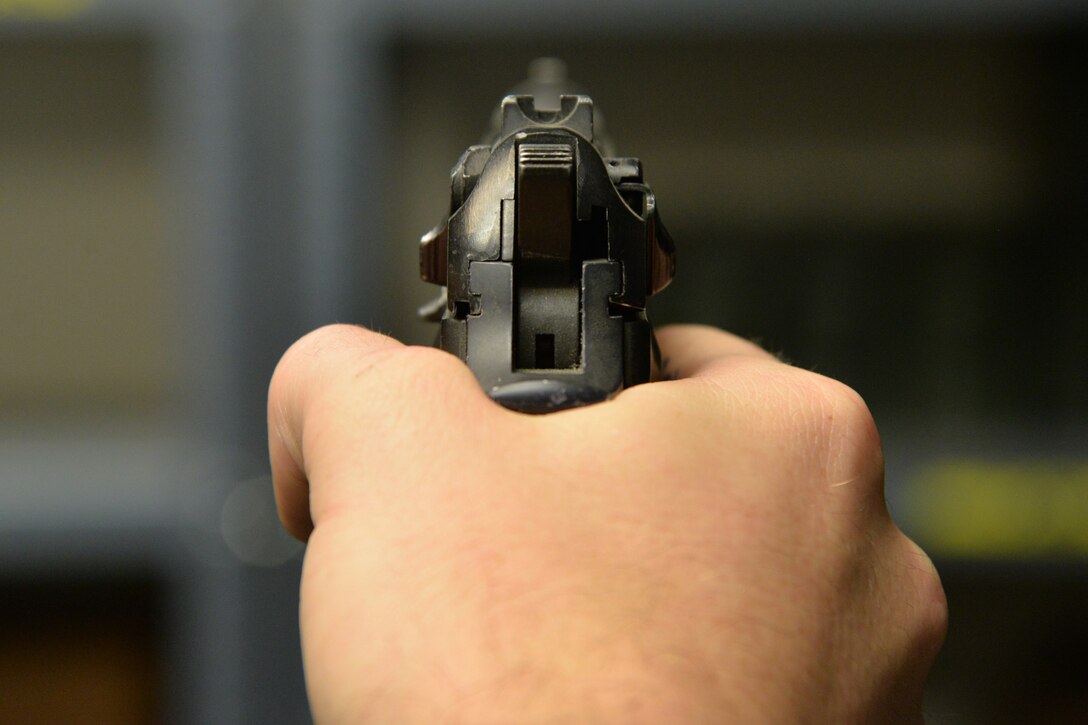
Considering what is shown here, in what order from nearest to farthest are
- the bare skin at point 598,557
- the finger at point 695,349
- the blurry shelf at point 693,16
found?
1. the bare skin at point 598,557
2. the finger at point 695,349
3. the blurry shelf at point 693,16

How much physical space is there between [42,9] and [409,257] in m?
0.33

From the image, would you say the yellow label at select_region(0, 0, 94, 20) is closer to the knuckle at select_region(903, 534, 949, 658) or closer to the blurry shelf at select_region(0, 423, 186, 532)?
the blurry shelf at select_region(0, 423, 186, 532)

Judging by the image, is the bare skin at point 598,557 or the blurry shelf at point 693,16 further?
the blurry shelf at point 693,16

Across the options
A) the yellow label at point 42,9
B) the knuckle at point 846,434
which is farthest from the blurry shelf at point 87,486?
the knuckle at point 846,434

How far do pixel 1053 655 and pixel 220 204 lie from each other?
0.79 m

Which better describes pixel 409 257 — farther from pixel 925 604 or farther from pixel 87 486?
pixel 925 604

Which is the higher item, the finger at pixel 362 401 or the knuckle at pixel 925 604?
the finger at pixel 362 401

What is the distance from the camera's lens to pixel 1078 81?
80 centimetres

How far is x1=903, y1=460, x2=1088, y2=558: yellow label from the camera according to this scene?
0.73 metres

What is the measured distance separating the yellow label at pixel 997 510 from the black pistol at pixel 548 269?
0.53 meters

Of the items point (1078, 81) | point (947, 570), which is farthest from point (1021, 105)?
point (947, 570)

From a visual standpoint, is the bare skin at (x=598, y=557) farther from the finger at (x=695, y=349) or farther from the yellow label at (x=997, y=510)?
the yellow label at (x=997, y=510)

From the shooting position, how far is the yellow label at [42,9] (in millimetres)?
702

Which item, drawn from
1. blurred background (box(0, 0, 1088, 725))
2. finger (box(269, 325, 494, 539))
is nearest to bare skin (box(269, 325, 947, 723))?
finger (box(269, 325, 494, 539))
